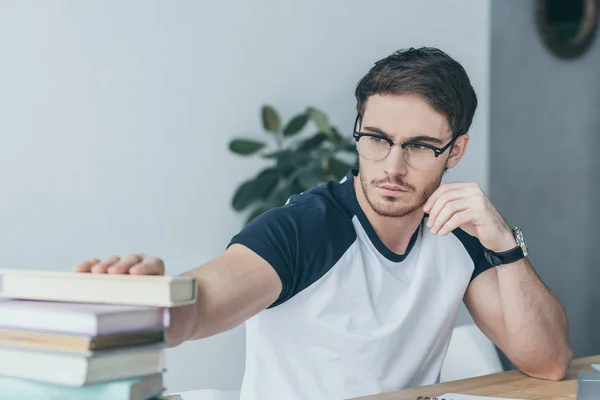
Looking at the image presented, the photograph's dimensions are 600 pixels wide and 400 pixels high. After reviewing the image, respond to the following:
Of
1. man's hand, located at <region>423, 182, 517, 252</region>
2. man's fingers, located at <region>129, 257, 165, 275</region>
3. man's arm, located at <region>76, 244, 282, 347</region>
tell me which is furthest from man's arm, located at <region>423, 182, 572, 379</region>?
man's fingers, located at <region>129, 257, 165, 275</region>

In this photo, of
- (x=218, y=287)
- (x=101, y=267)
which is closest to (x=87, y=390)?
(x=101, y=267)

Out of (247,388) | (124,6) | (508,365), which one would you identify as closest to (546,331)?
(247,388)

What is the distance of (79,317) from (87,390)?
81 mm

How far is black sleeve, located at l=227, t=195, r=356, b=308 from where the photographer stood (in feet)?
4.91

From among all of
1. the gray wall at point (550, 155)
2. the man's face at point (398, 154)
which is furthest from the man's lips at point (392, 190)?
the gray wall at point (550, 155)

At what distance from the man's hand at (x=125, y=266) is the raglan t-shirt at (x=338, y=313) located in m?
0.59

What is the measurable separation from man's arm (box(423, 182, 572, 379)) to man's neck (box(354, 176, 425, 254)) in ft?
0.40

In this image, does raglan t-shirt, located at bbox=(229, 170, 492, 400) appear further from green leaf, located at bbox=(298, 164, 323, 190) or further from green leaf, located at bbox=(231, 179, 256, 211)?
green leaf, located at bbox=(231, 179, 256, 211)

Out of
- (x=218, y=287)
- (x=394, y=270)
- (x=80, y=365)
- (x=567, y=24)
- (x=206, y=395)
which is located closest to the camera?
(x=80, y=365)

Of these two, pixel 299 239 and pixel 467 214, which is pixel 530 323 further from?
pixel 299 239

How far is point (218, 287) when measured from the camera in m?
1.29

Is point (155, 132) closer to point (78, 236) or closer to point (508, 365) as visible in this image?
point (78, 236)

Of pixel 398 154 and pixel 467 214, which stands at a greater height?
pixel 398 154

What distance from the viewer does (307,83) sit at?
3844 mm
